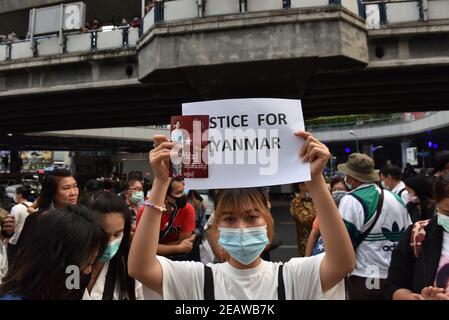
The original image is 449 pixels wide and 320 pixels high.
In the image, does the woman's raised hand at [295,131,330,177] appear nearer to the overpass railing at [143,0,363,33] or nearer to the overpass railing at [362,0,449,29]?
the overpass railing at [143,0,363,33]

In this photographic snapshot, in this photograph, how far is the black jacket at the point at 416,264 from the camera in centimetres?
233

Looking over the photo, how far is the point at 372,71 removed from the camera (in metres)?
13.3

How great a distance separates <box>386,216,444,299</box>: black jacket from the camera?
7.65 ft

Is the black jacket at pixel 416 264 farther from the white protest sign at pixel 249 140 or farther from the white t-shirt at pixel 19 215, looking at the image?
the white t-shirt at pixel 19 215

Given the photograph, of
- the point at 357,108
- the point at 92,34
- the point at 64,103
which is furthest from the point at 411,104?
the point at 64,103

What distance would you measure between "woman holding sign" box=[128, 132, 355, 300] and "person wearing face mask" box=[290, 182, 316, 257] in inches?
108

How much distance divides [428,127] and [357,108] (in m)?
21.7

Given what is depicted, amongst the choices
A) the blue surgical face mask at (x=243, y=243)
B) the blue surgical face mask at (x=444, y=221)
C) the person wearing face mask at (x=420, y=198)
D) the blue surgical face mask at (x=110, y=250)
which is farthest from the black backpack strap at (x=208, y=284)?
the person wearing face mask at (x=420, y=198)

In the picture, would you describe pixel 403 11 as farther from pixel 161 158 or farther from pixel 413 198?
pixel 161 158

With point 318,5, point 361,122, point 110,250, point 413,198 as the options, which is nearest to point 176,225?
point 110,250

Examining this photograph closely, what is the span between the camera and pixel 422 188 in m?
4.71

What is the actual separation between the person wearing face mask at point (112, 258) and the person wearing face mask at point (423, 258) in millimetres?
1629

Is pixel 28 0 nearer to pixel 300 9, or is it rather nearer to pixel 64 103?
pixel 64 103

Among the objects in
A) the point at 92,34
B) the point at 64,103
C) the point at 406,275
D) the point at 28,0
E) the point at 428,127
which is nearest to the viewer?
the point at 406,275
